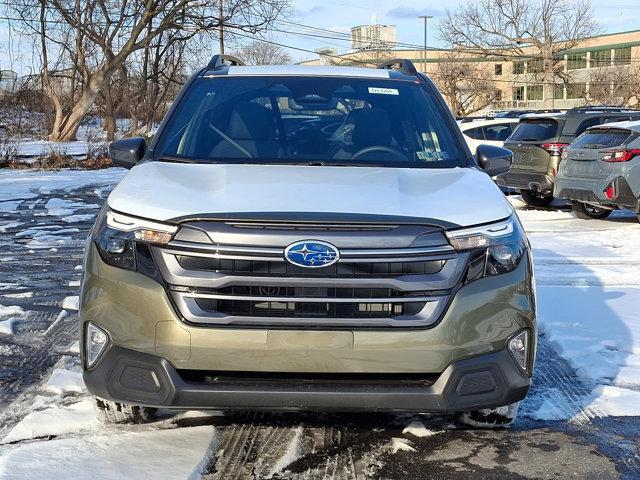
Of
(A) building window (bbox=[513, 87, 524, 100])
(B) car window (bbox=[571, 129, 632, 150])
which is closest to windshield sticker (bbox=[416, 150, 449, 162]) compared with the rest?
(B) car window (bbox=[571, 129, 632, 150])

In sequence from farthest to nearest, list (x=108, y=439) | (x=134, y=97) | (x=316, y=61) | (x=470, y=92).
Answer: (x=316, y=61)
(x=470, y=92)
(x=134, y=97)
(x=108, y=439)

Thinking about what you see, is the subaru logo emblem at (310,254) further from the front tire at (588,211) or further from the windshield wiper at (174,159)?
the front tire at (588,211)

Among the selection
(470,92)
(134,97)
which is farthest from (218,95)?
(470,92)

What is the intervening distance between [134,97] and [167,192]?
3550 centimetres

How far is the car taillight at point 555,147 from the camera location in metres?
13.4

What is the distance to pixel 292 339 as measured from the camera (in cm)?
309

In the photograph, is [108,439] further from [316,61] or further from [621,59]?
[316,61]

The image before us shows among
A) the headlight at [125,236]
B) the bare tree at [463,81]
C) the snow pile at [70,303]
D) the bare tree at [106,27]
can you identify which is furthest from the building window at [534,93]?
the headlight at [125,236]

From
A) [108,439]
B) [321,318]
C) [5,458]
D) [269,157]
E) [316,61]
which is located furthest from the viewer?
[316,61]

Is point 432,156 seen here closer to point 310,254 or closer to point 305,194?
point 305,194

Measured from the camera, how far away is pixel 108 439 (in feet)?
11.9

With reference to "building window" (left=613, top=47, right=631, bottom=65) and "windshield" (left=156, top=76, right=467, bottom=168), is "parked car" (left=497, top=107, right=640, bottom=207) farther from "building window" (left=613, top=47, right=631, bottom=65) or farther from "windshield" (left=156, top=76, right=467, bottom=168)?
"building window" (left=613, top=47, right=631, bottom=65)

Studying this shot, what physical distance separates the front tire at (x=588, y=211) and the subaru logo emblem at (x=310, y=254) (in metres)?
10.5

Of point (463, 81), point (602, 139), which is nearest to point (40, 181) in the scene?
point (602, 139)
